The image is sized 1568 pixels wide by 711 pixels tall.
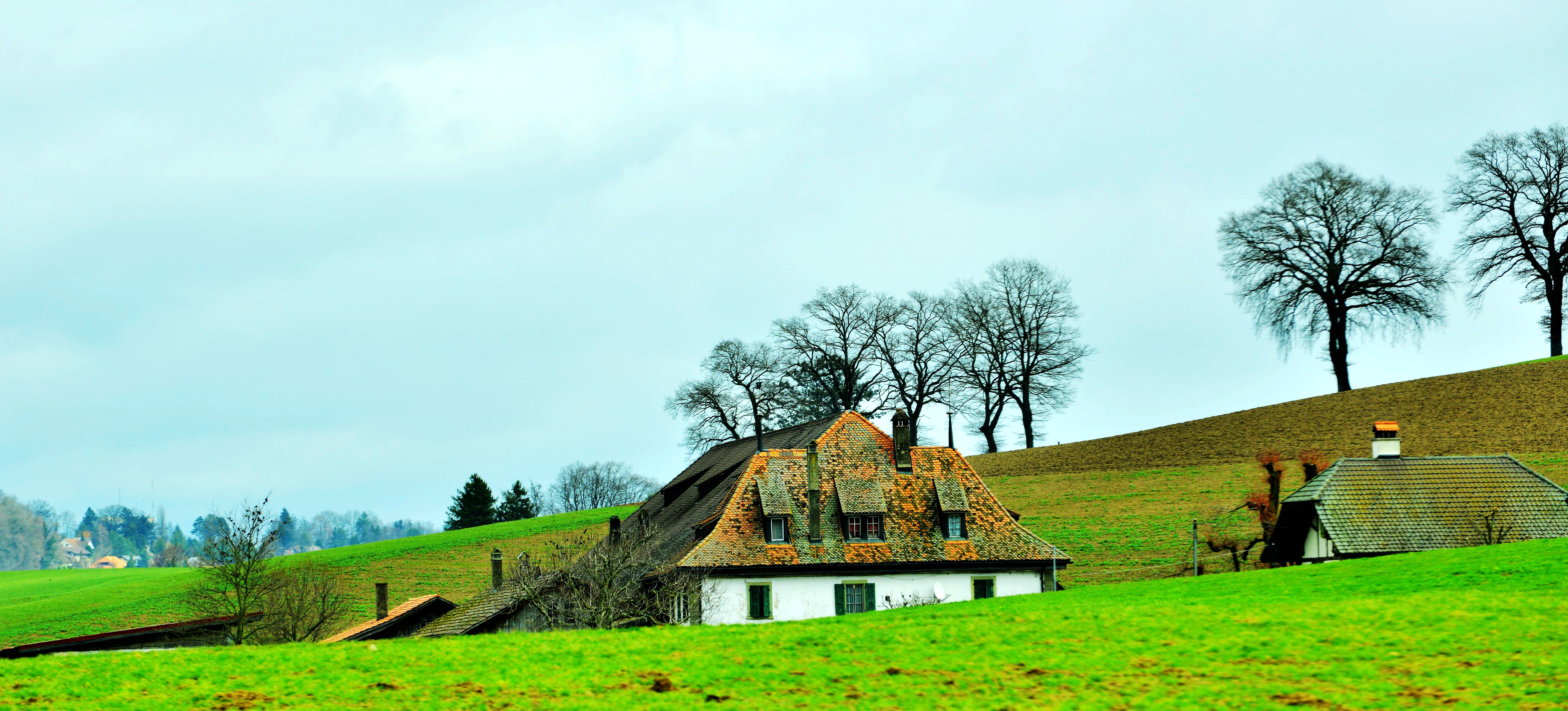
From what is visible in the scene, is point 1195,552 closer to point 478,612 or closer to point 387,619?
point 478,612

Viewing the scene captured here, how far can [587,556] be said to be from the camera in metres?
44.0

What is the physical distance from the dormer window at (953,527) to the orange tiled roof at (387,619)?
22155mm

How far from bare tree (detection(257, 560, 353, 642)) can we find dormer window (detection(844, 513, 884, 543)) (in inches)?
805

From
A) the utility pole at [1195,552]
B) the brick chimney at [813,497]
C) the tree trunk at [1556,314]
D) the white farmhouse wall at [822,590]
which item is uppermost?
the tree trunk at [1556,314]

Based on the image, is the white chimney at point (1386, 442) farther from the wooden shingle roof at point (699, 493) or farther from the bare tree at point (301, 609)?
the bare tree at point (301, 609)

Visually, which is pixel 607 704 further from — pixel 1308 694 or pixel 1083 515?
pixel 1083 515

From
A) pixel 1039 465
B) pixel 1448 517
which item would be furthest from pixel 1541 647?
pixel 1039 465

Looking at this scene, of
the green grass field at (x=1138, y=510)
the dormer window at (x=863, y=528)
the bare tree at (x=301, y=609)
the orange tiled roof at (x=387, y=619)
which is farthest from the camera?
the bare tree at (x=301, y=609)

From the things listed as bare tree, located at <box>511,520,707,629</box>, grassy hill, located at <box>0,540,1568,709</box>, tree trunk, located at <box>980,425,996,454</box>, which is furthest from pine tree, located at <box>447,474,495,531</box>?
grassy hill, located at <box>0,540,1568,709</box>

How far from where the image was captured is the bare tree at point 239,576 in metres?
45.3

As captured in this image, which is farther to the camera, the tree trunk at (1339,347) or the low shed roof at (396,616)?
the tree trunk at (1339,347)

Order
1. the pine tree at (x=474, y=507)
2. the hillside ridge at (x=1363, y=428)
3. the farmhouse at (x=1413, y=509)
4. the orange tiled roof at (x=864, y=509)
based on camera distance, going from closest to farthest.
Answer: the farmhouse at (x=1413, y=509) < the orange tiled roof at (x=864, y=509) < the hillside ridge at (x=1363, y=428) < the pine tree at (x=474, y=507)

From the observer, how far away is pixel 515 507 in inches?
4985

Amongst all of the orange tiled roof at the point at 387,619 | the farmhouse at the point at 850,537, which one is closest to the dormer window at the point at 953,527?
the farmhouse at the point at 850,537
